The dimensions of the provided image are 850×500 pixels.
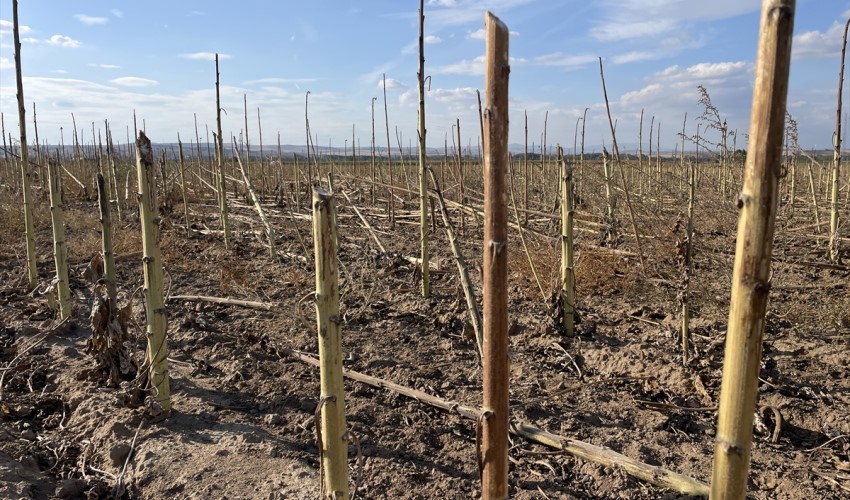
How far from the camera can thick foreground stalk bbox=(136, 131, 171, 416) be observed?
2.26 meters

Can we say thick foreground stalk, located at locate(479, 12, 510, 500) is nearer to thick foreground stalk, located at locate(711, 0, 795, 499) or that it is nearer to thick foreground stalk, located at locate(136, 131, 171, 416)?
thick foreground stalk, located at locate(711, 0, 795, 499)

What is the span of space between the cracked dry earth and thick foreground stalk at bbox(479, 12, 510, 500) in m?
1.11

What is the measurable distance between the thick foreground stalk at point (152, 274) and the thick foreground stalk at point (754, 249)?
6.92 ft

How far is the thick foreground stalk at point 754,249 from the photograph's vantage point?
30.1 inches

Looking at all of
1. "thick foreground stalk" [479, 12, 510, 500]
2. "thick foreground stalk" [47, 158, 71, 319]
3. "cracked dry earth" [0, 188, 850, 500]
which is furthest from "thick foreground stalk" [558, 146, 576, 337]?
"thick foreground stalk" [47, 158, 71, 319]

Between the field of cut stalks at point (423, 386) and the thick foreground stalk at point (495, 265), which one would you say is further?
the field of cut stalks at point (423, 386)

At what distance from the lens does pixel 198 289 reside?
15.7 ft

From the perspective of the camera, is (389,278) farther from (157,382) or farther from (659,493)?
(659,493)

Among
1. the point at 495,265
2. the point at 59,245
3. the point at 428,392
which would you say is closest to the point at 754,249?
the point at 495,265

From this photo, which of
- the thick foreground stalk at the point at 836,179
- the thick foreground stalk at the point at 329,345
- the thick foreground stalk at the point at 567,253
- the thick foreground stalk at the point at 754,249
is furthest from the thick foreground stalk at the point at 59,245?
the thick foreground stalk at the point at 836,179

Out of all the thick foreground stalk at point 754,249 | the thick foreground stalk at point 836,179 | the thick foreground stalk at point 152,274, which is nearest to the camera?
the thick foreground stalk at point 754,249

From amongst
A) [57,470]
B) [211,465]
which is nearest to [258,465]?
[211,465]

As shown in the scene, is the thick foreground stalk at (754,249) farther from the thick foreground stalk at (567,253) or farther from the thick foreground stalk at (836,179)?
the thick foreground stalk at (836,179)

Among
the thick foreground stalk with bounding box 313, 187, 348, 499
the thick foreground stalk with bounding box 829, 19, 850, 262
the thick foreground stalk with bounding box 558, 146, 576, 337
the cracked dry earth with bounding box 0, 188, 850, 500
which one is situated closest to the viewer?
the thick foreground stalk with bounding box 313, 187, 348, 499
